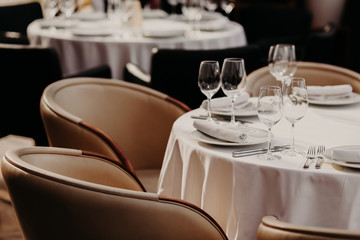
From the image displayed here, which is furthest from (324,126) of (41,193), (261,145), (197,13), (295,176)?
(197,13)

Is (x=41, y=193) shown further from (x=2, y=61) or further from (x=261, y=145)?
(x=2, y=61)

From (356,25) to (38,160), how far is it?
5622mm

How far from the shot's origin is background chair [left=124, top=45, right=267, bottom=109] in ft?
10.1

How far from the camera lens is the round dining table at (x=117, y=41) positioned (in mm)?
3885

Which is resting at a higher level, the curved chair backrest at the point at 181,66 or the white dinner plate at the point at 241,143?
the white dinner plate at the point at 241,143

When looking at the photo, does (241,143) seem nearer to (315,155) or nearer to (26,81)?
(315,155)

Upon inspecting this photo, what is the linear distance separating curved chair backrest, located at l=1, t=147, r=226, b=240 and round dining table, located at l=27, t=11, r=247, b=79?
Answer: 2.47m

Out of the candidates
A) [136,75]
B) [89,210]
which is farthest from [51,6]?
[89,210]

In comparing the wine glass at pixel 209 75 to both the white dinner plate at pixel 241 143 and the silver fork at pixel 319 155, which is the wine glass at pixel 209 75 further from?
the silver fork at pixel 319 155

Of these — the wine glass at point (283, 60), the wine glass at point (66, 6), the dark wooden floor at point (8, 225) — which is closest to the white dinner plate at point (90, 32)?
the wine glass at point (66, 6)

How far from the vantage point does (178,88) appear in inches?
125

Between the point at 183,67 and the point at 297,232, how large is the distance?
2.00m

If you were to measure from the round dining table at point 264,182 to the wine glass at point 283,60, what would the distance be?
50cm

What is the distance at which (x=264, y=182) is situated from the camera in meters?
1.57
